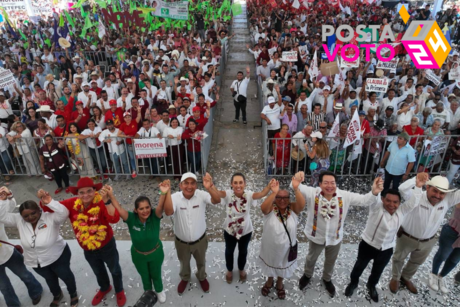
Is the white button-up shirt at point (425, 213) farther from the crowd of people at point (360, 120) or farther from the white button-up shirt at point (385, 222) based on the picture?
the crowd of people at point (360, 120)

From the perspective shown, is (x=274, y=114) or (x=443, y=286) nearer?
(x=443, y=286)

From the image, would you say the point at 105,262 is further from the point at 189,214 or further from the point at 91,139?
the point at 91,139

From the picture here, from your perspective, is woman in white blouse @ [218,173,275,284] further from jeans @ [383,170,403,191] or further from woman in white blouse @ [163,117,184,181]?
jeans @ [383,170,403,191]

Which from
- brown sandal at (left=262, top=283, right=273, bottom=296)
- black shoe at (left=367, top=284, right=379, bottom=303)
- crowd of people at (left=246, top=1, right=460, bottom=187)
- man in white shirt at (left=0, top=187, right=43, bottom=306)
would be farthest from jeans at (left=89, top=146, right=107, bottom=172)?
black shoe at (left=367, top=284, right=379, bottom=303)

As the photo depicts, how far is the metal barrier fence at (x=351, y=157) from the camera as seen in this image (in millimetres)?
6465

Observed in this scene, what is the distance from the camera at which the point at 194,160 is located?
6926 millimetres

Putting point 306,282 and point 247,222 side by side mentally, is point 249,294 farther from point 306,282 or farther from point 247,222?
point 247,222

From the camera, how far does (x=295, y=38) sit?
14.9 m

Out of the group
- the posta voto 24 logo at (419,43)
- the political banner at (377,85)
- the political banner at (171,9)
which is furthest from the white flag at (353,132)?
the political banner at (171,9)

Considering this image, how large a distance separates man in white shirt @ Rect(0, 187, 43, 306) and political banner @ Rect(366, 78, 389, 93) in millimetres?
Result: 7725

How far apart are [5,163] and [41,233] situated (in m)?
4.82

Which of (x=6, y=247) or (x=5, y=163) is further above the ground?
(x=6, y=247)

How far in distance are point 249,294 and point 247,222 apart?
116 centimetres

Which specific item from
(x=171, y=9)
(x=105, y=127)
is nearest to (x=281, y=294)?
(x=105, y=127)
